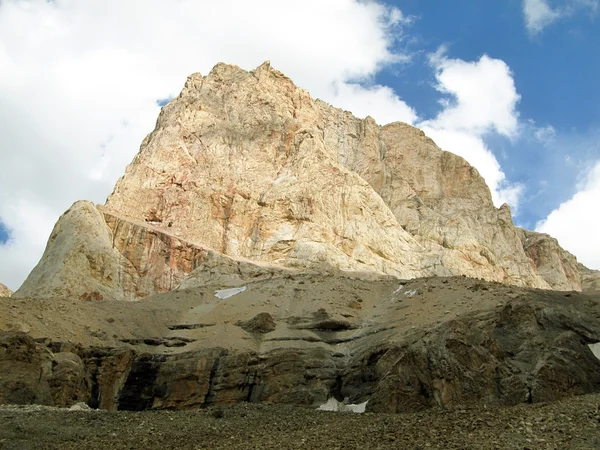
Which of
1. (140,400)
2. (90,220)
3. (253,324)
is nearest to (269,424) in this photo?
(140,400)

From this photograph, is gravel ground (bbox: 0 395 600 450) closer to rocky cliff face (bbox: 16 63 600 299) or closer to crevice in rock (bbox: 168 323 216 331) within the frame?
crevice in rock (bbox: 168 323 216 331)

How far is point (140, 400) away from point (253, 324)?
6.57 metres

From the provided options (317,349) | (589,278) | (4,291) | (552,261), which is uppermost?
(552,261)

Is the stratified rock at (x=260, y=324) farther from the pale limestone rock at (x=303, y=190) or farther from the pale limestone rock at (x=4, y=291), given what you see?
the pale limestone rock at (x=4, y=291)

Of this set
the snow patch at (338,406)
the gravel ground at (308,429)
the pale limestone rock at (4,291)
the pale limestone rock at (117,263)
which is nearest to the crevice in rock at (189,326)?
the snow patch at (338,406)

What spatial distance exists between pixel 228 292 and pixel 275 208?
23.7 meters

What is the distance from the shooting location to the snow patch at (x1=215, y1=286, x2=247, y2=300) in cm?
3936

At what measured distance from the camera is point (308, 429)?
57.8 feet

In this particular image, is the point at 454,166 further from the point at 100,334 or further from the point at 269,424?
the point at 269,424

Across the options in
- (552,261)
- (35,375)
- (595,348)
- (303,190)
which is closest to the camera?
(595,348)

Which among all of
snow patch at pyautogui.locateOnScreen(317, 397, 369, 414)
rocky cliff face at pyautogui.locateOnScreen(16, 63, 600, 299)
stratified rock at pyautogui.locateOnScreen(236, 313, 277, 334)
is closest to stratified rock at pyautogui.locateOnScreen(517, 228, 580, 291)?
rocky cliff face at pyautogui.locateOnScreen(16, 63, 600, 299)

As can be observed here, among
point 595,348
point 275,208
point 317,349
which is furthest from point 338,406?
point 275,208

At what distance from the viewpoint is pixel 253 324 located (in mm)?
32562

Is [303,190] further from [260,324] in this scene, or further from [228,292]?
[260,324]
